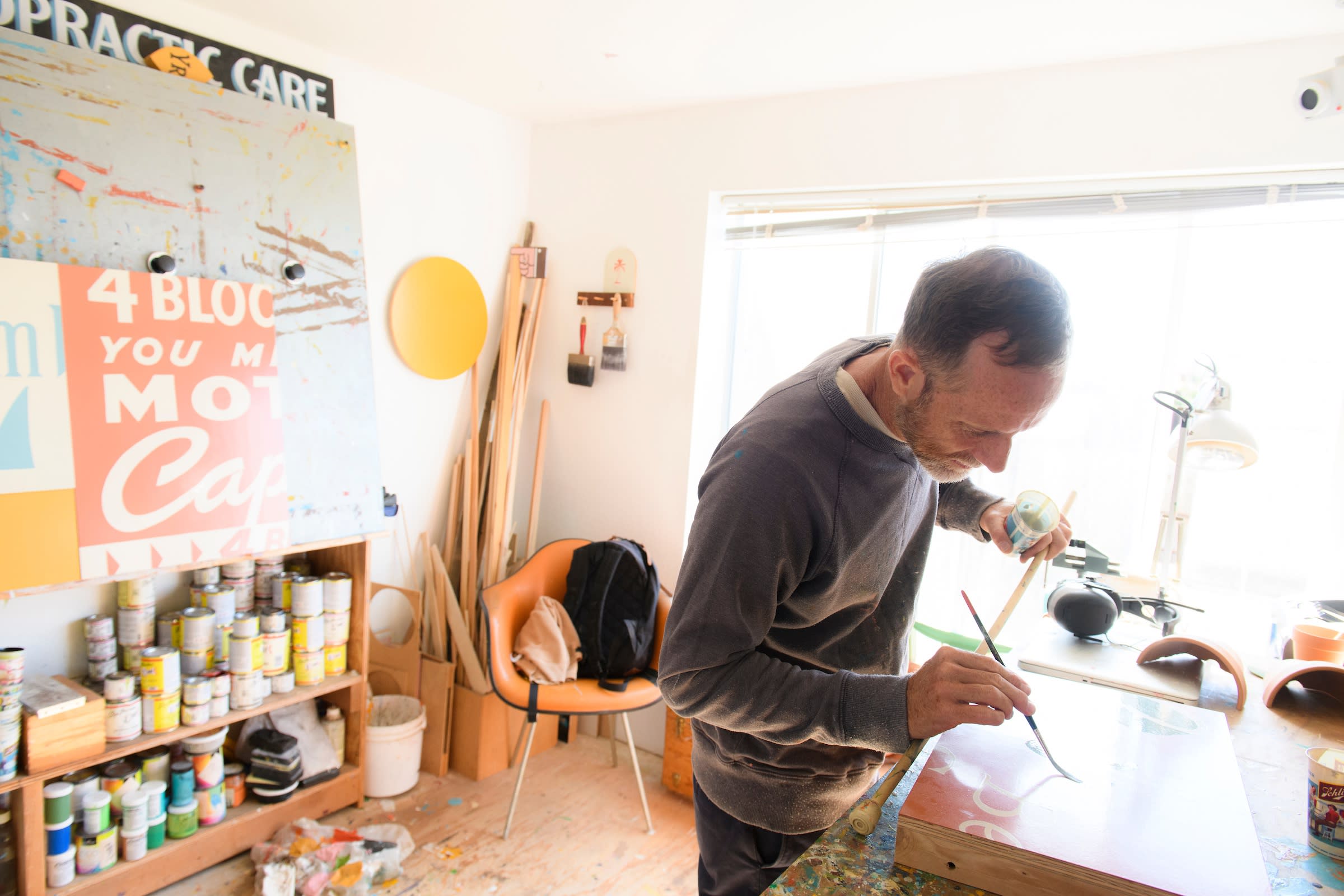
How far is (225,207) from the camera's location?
221 cm

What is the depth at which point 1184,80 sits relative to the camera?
7.09ft

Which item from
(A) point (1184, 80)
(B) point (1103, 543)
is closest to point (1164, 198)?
(A) point (1184, 80)

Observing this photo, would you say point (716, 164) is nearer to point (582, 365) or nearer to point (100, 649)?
point (582, 365)

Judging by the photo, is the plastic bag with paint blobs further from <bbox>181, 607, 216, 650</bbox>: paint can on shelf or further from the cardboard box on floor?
<bbox>181, 607, 216, 650</bbox>: paint can on shelf

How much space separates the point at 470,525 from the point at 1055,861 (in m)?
2.66

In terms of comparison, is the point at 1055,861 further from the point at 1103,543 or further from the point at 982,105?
the point at 982,105

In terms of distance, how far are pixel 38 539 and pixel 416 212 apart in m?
1.70

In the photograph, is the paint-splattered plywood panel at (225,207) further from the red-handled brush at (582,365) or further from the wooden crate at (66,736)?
the red-handled brush at (582,365)

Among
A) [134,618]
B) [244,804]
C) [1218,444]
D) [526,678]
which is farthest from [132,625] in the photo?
[1218,444]

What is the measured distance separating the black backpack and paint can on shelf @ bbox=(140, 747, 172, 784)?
126cm

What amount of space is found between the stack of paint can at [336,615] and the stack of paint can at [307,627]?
0.09 ft

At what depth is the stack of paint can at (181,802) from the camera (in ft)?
7.34

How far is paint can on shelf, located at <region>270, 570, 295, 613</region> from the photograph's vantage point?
2525mm

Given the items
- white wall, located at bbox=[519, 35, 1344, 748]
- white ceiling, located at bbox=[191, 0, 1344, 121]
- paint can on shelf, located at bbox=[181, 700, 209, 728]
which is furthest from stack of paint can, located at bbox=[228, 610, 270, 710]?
white ceiling, located at bbox=[191, 0, 1344, 121]
